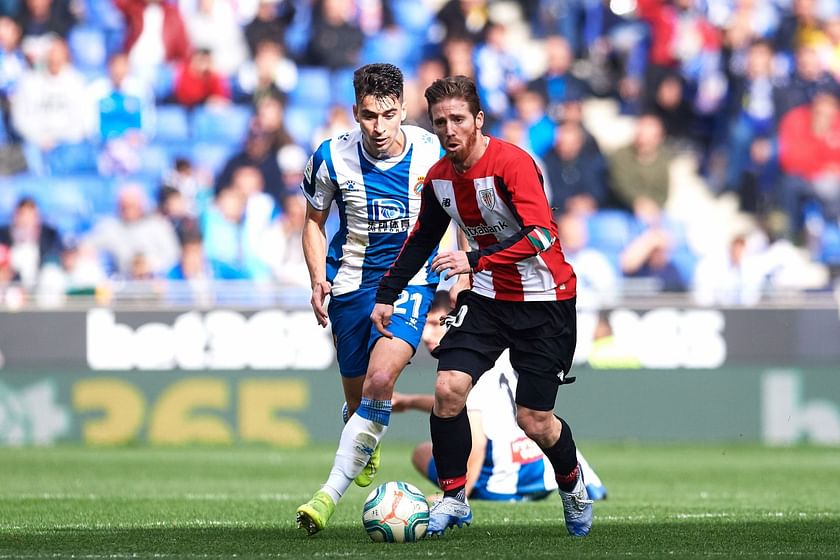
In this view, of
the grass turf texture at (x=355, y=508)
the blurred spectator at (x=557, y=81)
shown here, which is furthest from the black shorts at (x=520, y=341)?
the blurred spectator at (x=557, y=81)

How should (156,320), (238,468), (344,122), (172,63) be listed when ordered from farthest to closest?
(172,63), (344,122), (156,320), (238,468)

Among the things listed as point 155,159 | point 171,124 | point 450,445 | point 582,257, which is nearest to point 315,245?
point 450,445

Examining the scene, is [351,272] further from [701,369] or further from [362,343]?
[701,369]

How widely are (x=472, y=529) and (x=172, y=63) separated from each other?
12.1m

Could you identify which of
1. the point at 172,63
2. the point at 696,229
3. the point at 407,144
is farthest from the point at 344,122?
the point at 407,144

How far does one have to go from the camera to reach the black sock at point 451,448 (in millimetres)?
7105

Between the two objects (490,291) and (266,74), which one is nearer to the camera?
(490,291)

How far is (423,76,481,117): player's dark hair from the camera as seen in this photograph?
6.81m

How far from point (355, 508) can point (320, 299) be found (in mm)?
2027

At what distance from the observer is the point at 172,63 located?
18.5 meters

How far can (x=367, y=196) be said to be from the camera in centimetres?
790

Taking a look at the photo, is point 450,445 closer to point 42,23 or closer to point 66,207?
point 66,207

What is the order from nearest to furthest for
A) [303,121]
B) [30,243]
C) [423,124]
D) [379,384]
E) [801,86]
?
1. [379,384]
2. [30,243]
3. [423,124]
4. [801,86]
5. [303,121]

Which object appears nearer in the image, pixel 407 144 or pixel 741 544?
pixel 741 544
